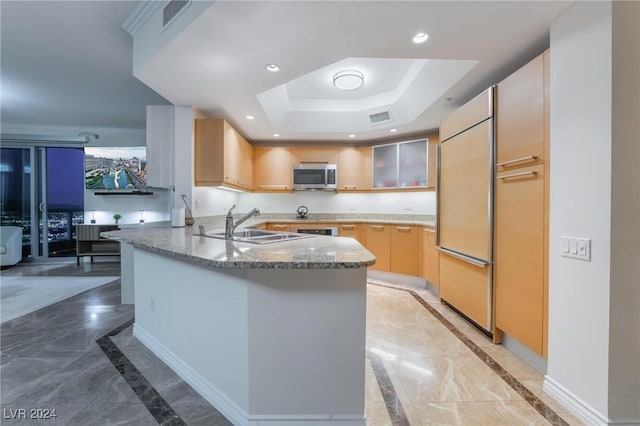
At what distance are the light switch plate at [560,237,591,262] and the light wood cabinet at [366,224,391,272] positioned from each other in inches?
98.7

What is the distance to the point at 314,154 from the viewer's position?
4559 mm

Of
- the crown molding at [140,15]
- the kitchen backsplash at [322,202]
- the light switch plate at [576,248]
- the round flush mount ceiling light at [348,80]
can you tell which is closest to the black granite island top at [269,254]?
the light switch plate at [576,248]

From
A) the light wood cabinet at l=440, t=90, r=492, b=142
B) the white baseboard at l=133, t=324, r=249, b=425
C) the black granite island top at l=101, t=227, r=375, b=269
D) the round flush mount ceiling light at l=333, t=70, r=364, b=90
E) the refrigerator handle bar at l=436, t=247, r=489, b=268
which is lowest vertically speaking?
the white baseboard at l=133, t=324, r=249, b=425

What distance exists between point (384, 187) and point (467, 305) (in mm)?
2265

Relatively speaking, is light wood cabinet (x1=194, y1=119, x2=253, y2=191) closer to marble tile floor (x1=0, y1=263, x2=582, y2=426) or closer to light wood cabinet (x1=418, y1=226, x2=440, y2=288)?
marble tile floor (x1=0, y1=263, x2=582, y2=426)

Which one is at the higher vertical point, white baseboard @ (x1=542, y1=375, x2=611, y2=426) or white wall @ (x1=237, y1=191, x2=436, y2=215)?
white wall @ (x1=237, y1=191, x2=436, y2=215)

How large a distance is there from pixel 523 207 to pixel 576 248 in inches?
18.9

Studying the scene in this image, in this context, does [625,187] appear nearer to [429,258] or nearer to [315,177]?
[429,258]

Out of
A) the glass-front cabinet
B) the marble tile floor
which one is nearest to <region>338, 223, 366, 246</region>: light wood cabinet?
the glass-front cabinet

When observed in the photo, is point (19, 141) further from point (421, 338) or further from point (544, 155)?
point (544, 155)

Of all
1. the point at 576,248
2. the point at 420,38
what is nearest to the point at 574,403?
the point at 576,248

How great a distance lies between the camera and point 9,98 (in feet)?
12.5

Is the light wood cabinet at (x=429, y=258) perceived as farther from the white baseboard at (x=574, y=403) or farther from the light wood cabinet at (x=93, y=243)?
the light wood cabinet at (x=93, y=243)

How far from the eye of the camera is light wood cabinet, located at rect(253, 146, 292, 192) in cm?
454
